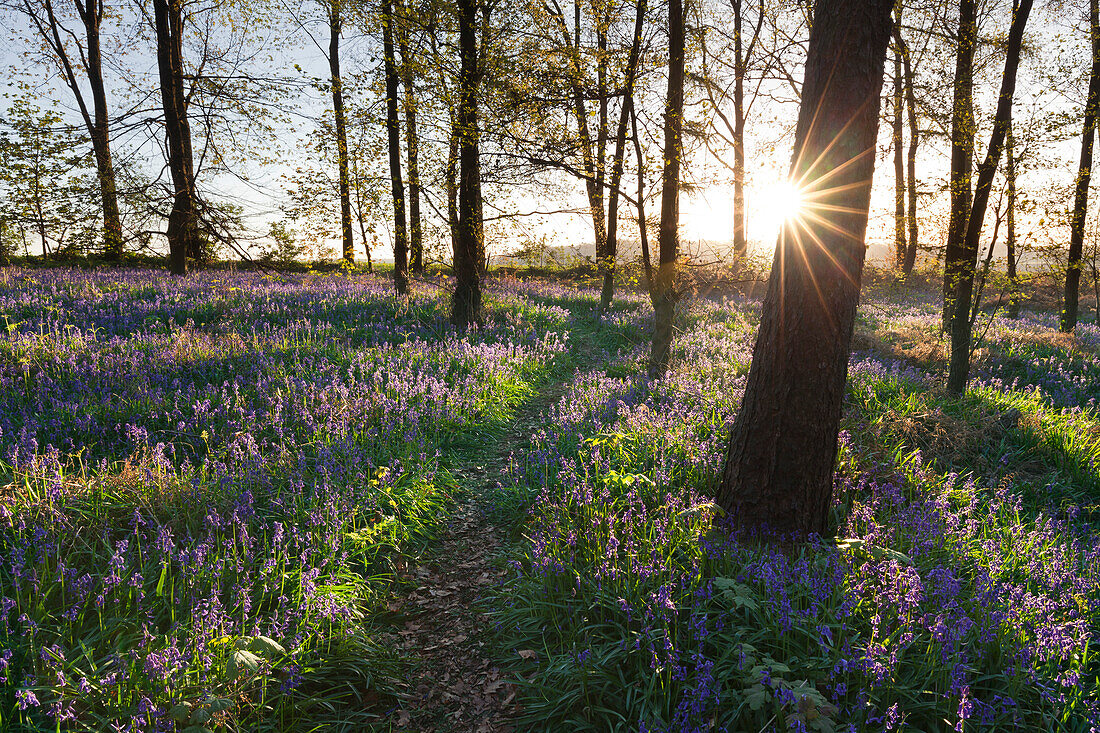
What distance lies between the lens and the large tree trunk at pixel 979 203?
7977 millimetres

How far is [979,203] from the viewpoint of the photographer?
8.33 meters

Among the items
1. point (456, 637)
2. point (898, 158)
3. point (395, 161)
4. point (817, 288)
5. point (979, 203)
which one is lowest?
point (456, 637)

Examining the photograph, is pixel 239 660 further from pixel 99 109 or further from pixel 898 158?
pixel 898 158

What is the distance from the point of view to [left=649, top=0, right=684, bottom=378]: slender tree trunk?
8547 mm

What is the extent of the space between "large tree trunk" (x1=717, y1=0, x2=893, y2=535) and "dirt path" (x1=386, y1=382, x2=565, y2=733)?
2285mm

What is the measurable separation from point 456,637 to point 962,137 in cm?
1188

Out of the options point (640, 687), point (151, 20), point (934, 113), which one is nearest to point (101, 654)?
point (640, 687)

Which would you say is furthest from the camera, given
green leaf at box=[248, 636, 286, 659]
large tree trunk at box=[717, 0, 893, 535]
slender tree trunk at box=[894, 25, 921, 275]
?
slender tree trunk at box=[894, 25, 921, 275]

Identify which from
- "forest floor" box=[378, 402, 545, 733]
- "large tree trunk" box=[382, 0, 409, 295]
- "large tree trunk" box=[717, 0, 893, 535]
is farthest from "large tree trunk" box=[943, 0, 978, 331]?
"large tree trunk" box=[382, 0, 409, 295]

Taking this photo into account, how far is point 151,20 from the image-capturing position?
45.6ft

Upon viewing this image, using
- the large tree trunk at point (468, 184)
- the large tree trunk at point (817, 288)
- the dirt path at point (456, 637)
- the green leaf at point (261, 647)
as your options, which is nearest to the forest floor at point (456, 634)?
the dirt path at point (456, 637)

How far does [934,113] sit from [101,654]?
42.5 ft

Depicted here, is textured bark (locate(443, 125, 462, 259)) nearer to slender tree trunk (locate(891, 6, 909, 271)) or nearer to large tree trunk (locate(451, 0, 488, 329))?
large tree trunk (locate(451, 0, 488, 329))

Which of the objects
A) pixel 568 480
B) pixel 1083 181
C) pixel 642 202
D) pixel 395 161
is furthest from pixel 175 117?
pixel 1083 181
